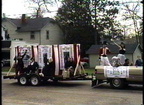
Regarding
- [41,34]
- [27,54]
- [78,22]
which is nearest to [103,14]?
[78,22]

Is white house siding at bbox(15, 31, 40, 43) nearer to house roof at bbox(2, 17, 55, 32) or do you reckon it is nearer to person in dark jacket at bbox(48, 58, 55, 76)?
house roof at bbox(2, 17, 55, 32)

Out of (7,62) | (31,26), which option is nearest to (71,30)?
(31,26)

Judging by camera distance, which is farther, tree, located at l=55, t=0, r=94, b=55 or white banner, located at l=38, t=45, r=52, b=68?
tree, located at l=55, t=0, r=94, b=55

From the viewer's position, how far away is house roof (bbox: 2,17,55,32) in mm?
40938

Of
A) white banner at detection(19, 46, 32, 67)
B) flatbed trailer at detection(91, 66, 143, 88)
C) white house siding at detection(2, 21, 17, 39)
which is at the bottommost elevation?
flatbed trailer at detection(91, 66, 143, 88)

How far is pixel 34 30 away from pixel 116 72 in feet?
96.1

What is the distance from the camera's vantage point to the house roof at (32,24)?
40938mm

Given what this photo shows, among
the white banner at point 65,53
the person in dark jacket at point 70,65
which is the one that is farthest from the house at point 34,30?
the person in dark jacket at point 70,65

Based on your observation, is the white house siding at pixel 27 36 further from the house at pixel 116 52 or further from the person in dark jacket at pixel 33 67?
the person in dark jacket at pixel 33 67

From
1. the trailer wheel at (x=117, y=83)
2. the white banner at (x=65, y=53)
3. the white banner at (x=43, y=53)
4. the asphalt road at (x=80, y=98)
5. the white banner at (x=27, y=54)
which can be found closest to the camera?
the asphalt road at (x=80, y=98)

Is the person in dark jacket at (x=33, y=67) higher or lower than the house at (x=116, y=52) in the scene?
lower

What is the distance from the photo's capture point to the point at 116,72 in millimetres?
12703

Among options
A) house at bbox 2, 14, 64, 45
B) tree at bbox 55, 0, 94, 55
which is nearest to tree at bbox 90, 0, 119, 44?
tree at bbox 55, 0, 94, 55

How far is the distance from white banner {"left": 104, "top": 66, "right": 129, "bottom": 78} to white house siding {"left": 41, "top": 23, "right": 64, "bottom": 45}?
95.1ft
